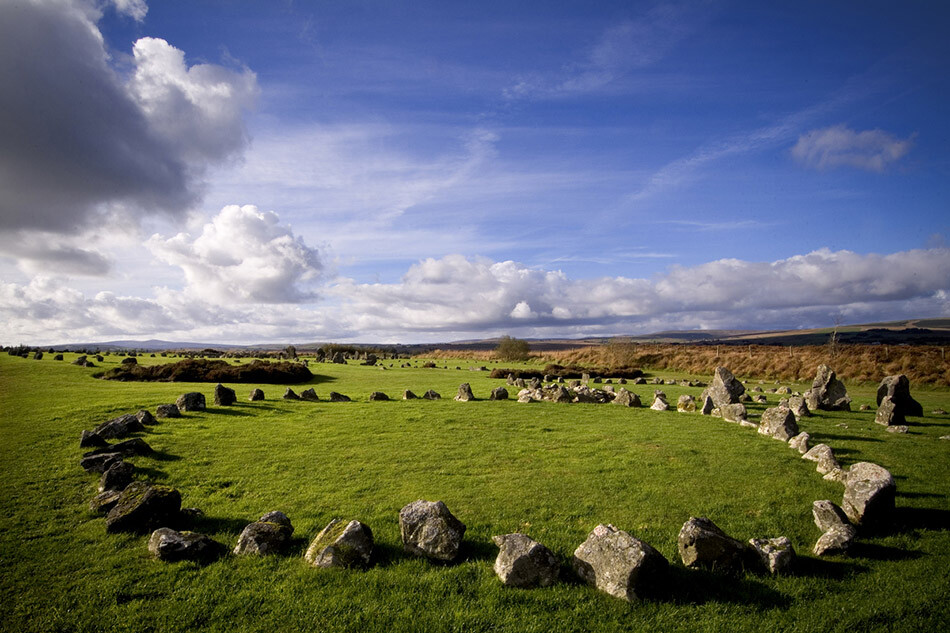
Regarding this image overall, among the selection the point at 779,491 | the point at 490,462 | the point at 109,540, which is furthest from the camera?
the point at 490,462

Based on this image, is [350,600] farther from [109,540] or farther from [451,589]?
[109,540]

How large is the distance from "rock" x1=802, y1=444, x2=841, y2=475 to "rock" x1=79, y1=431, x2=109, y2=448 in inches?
895

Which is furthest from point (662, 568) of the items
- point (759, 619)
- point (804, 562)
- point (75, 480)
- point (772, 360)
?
point (772, 360)

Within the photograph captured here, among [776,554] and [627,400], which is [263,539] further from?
[627,400]

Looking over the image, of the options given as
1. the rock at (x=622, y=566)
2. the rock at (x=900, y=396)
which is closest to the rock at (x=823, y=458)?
the rock at (x=622, y=566)

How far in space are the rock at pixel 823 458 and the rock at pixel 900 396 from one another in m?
10.5

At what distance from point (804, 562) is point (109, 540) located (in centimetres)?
1315

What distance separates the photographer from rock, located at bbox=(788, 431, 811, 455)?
15398 mm

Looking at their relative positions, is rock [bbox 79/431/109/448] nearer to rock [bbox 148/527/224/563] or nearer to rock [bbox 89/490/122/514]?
rock [bbox 89/490/122/514]

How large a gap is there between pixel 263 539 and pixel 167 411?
14221 mm

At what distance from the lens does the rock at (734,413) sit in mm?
21594

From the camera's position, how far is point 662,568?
23.5 ft

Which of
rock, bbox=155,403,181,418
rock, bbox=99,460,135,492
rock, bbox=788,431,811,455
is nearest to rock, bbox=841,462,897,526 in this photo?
rock, bbox=788,431,811,455

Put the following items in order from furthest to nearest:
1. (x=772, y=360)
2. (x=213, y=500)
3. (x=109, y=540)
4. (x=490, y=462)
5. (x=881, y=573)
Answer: (x=772, y=360)
(x=490, y=462)
(x=213, y=500)
(x=109, y=540)
(x=881, y=573)
